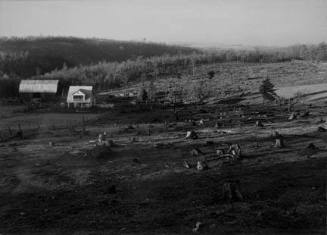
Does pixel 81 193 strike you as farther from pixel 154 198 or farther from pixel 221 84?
pixel 221 84

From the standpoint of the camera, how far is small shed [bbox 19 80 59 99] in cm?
6312

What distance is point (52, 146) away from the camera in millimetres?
29531

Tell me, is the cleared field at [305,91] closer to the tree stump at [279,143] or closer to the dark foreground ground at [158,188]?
the dark foreground ground at [158,188]

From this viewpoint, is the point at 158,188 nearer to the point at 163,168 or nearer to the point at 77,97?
the point at 163,168

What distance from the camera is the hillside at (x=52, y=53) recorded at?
105 m

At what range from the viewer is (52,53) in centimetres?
13225

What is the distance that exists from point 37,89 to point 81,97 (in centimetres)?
1226

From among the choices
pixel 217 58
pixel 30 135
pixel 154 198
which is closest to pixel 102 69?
pixel 217 58

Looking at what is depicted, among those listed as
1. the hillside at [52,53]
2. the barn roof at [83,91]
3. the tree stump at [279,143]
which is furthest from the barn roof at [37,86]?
the tree stump at [279,143]

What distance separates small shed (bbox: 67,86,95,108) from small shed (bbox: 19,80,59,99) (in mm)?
10073

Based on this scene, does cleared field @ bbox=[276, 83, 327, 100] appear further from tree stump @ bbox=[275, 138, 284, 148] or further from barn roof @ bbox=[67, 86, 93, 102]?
tree stump @ bbox=[275, 138, 284, 148]

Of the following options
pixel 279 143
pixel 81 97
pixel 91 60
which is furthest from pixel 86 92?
pixel 91 60

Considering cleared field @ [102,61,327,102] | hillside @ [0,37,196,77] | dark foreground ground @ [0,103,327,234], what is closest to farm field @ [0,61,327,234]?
dark foreground ground @ [0,103,327,234]

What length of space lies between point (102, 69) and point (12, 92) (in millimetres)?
37895
